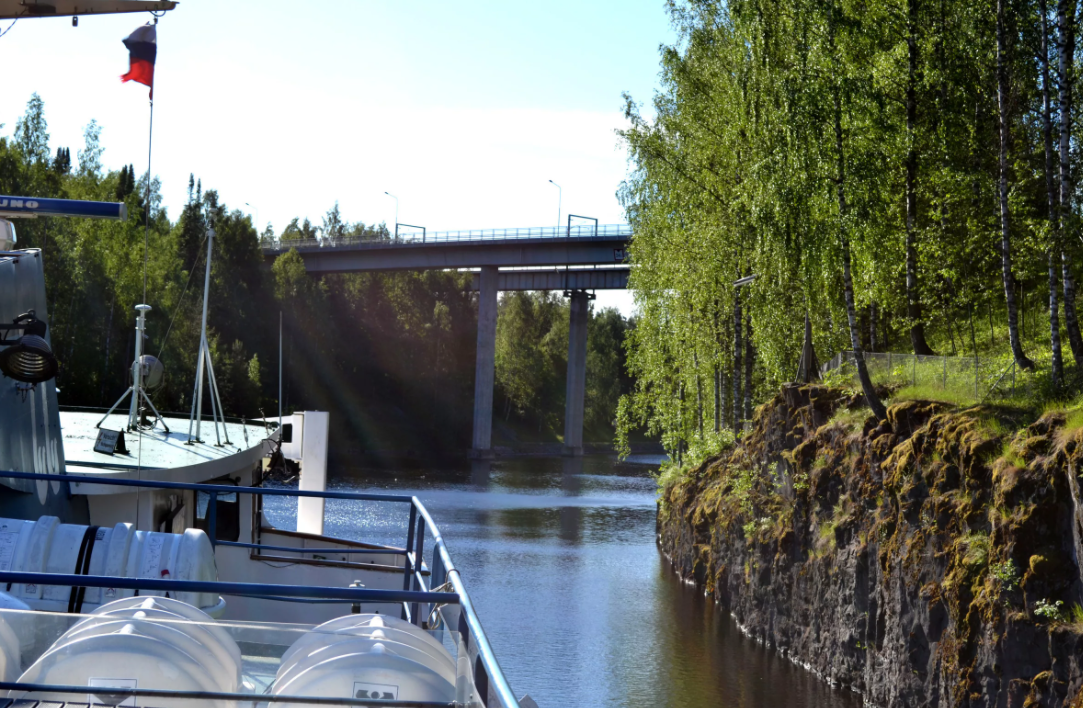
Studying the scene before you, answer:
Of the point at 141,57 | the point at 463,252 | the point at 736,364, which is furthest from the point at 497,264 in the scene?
the point at 141,57

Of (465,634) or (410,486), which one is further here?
(410,486)

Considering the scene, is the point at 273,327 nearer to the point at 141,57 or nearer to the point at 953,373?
the point at 953,373

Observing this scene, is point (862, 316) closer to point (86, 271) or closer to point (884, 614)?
point (884, 614)

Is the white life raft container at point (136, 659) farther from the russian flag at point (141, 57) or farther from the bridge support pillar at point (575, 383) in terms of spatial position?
the bridge support pillar at point (575, 383)

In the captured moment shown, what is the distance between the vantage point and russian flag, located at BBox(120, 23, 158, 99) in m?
9.09

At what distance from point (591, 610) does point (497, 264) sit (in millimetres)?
43455

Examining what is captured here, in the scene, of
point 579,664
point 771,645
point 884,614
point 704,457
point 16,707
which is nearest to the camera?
point 16,707

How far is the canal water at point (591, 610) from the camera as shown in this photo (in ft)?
56.7

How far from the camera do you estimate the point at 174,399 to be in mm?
51031

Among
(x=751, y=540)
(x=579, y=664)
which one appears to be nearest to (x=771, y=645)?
(x=751, y=540)

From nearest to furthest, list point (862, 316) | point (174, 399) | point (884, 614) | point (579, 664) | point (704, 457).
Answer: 1. point (884, 614)
2. point (579, 664)
3. point (862, 316)
4. point (704, 457)
5. point (174, 399)

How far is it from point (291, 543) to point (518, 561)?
13.3m

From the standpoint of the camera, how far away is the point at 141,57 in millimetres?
9117

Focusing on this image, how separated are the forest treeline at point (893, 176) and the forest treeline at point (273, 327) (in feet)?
63.7
